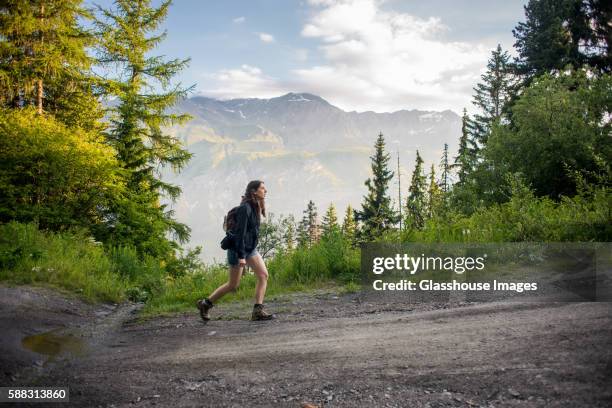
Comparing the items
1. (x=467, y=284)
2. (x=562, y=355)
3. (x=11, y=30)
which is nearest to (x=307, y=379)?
(x=562, y=355)

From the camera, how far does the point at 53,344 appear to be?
5.57 m

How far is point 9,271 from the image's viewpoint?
8930mm

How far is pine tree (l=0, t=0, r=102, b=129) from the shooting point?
1783 centimetres

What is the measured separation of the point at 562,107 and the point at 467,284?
12.7m

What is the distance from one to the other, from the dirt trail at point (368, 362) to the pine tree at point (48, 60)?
15.6m

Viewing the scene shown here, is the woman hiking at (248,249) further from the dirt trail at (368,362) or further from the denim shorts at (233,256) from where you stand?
the dirt trail at (368,362)

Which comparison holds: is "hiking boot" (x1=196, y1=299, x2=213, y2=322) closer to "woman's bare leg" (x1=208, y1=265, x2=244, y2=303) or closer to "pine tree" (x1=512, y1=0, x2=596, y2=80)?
"woman's bare leg" (x1=208, y1=265, x2=244, y2=303)

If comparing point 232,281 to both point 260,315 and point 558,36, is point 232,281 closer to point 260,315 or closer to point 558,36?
point 260,315

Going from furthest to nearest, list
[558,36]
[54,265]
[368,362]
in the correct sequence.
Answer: [558,36], [54,265], [368,362]

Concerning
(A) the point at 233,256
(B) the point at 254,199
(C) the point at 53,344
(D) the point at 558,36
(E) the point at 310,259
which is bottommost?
(C) the point at 53,344

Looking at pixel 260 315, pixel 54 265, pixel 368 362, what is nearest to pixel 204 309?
pixel 260 315

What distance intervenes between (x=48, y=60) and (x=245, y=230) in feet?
53.4

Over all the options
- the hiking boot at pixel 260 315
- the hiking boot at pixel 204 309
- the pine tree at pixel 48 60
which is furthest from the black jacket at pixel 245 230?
the pine tree at pixel 48 60

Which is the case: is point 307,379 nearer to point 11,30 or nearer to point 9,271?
point 9,271
